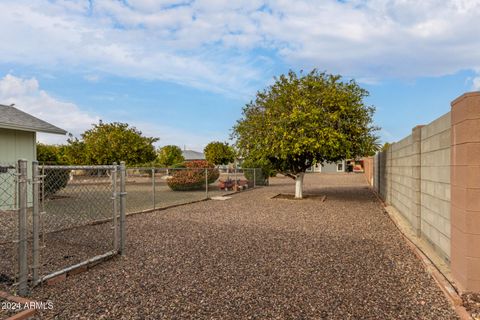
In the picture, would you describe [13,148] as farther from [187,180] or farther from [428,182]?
[428,182]

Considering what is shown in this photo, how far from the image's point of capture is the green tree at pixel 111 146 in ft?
79.0

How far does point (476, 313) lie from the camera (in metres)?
3.41

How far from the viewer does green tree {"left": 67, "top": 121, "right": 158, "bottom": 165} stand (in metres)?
24.1

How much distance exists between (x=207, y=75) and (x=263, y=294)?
11044 mm

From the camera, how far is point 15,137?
10266 millimetres

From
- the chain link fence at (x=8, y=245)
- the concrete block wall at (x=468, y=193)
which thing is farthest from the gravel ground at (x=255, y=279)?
the chain link fence at (x=8, y=245)

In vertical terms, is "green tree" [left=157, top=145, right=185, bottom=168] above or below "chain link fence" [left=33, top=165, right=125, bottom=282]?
above

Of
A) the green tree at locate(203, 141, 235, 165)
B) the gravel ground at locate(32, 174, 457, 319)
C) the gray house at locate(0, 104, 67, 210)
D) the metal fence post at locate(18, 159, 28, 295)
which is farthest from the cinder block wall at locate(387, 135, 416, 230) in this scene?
the green tree at locate(203, 141, 235, 165)

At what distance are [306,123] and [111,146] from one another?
16.4 m

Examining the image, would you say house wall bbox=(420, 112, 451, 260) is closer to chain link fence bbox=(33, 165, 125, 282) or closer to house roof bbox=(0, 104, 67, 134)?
chain link fence bbox=(33, 165, 125, 282)

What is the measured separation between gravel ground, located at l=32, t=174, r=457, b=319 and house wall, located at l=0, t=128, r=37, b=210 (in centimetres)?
468

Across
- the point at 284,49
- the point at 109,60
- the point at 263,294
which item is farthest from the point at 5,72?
the point at 263,294

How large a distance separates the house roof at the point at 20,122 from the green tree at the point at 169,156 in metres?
32.9

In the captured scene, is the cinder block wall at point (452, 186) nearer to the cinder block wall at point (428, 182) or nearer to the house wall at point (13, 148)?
the cinder block wall at point (428, 182)
